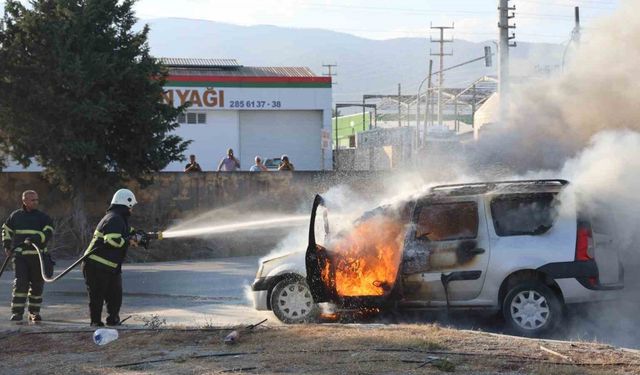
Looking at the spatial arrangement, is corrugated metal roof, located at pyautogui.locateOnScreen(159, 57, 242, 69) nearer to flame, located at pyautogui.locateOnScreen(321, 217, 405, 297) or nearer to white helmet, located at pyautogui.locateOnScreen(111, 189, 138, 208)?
white helmet, located at pyautogui.locateOnScreen(111, 189, 138, 208)

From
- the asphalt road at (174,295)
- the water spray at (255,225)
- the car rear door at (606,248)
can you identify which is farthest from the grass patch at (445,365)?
the water spray at (255,225)

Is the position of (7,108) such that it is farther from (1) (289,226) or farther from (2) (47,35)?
(1) (289,226)

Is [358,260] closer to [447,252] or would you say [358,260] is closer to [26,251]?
[447,252]

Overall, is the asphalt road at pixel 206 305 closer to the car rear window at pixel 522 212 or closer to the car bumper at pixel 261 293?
the car bumper at pixel 261 293

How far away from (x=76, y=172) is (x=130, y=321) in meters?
10.8

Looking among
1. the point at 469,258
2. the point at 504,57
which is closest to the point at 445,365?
the point at 469,258

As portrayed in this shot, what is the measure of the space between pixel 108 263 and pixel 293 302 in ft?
7.05

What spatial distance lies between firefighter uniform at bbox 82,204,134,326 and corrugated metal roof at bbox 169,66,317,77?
106 feet

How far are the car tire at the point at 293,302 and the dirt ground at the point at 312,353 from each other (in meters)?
1.06

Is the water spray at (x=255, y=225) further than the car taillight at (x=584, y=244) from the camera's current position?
Yes

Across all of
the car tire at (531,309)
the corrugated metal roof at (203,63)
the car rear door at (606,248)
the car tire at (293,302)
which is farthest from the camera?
the corrugated metal roof at (203,63)

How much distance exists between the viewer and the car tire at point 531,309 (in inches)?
360

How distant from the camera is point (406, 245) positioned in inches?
382

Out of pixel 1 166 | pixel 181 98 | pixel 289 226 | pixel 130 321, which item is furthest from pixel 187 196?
pixel 181 98
